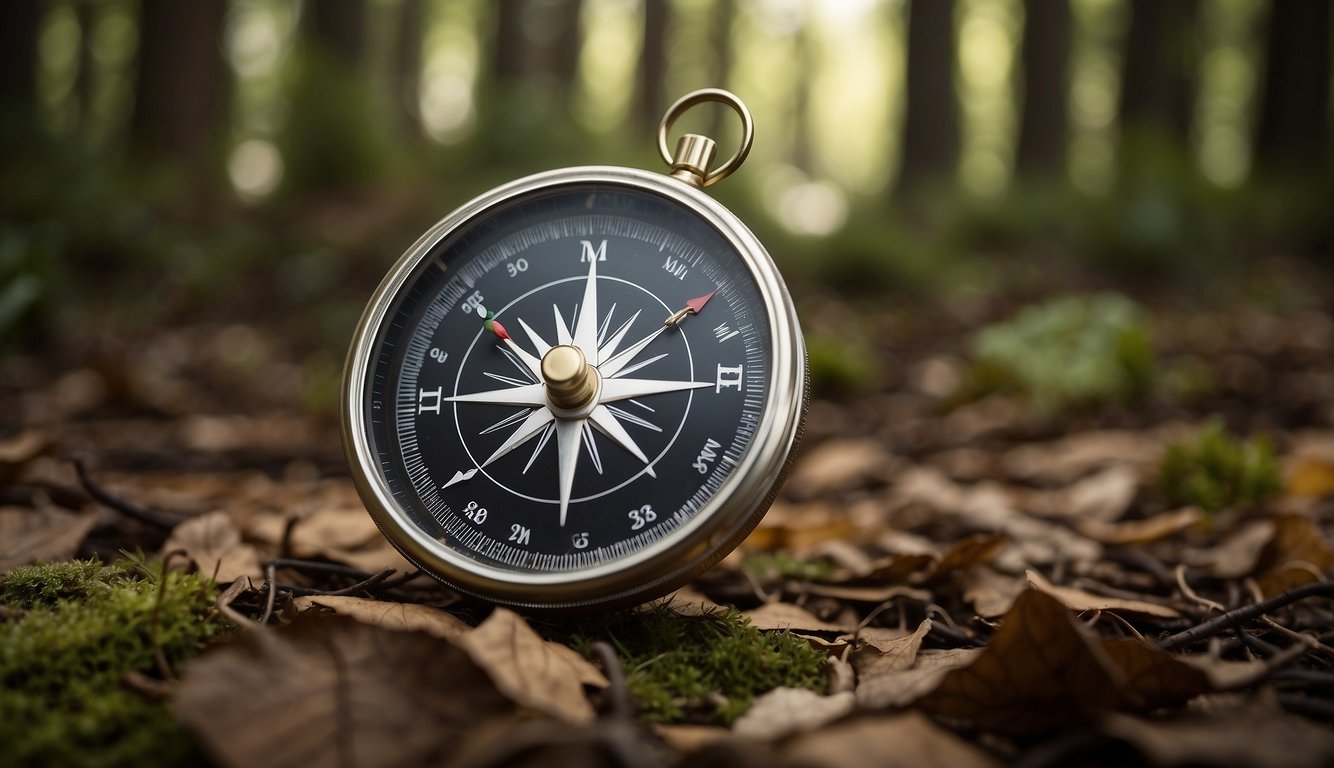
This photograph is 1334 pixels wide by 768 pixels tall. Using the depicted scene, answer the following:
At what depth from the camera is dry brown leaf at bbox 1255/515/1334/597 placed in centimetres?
175

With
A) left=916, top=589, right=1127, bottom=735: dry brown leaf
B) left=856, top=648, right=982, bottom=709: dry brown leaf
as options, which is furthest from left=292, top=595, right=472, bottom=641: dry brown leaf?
left=916, top=589, right=1127, bottom=735: dry brown leaf

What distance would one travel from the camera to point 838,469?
3158 mm

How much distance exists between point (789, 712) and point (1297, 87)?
30.5 feet

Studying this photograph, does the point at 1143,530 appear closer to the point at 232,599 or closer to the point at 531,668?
the point at 531,668

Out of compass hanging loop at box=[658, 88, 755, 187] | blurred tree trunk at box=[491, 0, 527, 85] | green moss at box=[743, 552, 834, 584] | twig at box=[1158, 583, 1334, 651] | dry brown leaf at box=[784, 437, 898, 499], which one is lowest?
dry brown leaf at box=[784, 437, 898, 499]

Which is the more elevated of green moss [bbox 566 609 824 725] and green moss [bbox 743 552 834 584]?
green moss [bbox 566 609 824 725]

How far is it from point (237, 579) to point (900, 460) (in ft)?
8.12

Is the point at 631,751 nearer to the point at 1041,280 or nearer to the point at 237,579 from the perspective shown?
the point at 237,579

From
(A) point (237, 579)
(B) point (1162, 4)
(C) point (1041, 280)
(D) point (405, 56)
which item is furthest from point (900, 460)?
(D) point (405, 56)

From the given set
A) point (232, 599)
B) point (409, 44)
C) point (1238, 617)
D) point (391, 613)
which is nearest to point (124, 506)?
point (232, 599)

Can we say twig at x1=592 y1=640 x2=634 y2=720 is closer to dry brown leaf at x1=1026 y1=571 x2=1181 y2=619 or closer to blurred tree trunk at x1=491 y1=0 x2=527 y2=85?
dry brown leaf at x1=1026 y1=571 x2=1181 y2=619

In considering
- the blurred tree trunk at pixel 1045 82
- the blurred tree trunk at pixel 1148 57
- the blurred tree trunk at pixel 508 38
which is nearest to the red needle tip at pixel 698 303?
the blurred tree trunk at pixel 1148 57

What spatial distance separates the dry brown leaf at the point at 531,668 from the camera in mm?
1165

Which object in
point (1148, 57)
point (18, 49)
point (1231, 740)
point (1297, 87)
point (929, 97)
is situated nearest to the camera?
point (1231, 740)
